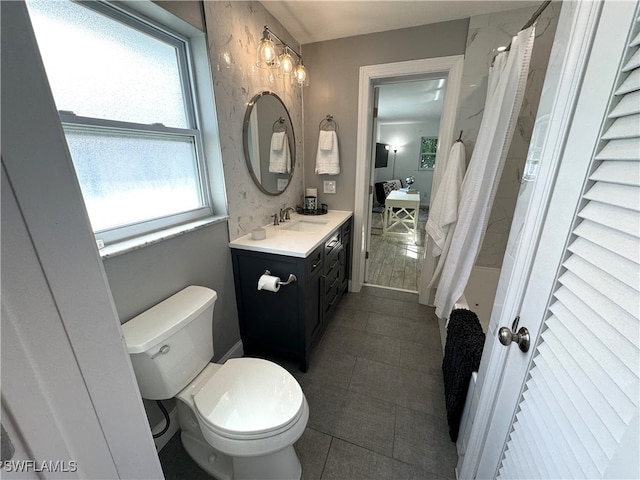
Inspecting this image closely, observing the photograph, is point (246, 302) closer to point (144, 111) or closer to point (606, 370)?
point (144, 111)

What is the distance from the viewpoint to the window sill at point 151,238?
961 millimetres

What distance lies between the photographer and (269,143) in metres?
1.88

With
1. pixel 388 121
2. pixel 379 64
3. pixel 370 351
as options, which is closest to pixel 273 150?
pixel 379 64

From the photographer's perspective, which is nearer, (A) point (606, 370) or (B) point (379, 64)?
(A) point (606, 370)

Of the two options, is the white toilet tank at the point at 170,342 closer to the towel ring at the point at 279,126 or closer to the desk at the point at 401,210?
the towel ring at the point at 279,126

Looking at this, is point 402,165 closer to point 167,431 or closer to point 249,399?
point 249,399

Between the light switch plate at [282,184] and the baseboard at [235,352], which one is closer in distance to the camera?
the baseboard at [235,352]

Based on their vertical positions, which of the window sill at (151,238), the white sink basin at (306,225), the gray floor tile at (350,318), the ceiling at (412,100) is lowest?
the gray floor tile at (350,318)

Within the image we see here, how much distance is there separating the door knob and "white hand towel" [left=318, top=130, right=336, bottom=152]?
6.37 ft

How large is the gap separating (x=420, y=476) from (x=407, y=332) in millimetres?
1014

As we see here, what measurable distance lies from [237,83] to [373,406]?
6.78ft

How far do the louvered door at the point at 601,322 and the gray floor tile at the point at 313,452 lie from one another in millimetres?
930

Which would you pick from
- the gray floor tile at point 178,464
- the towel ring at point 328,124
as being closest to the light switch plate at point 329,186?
the towel ring at point 328,124

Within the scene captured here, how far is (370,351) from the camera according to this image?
1.88m
